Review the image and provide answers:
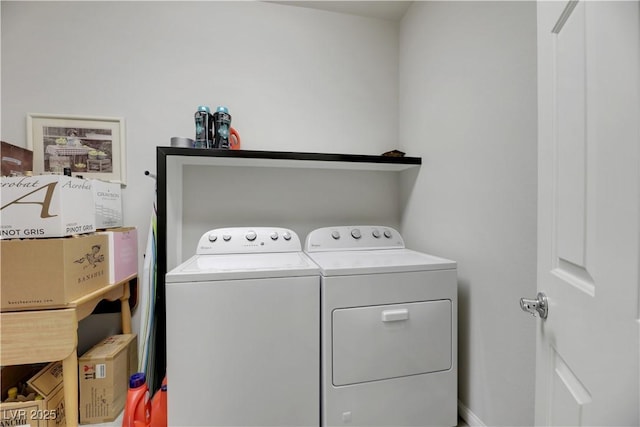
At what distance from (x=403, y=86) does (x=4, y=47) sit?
267 centimetres

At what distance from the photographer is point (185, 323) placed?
1038 millimetres

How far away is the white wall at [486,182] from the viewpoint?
3.33 ft

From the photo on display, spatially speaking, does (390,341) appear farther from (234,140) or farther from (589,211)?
(234,140)

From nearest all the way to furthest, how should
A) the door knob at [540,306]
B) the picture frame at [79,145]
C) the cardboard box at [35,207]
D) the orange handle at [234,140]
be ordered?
1. the door knob at [540,306]
2. the cardboard box at [35,207]
3. the picture frame at [79,145]
4. the orange handle at [234,140]

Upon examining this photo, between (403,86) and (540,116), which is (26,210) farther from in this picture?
(403,86)

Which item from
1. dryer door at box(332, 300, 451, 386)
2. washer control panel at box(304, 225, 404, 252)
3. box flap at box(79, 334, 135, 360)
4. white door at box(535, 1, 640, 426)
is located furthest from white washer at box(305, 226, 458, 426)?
box flap at box(79, 334, 135, 360)

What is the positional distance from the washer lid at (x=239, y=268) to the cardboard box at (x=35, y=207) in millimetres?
581

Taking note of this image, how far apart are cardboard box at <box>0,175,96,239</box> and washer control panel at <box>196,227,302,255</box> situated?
2.02 feet

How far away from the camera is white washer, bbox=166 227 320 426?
1.04 m

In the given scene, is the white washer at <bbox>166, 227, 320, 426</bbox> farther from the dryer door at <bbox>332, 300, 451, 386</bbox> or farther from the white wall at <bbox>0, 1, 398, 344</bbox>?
the white wall at <bbox>0, 1, 398, 344</bbox>

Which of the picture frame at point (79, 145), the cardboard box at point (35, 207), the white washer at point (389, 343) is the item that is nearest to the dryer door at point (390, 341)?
the white washer at point (389, 343)

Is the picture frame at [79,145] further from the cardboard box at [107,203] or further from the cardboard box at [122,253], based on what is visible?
the cardboard box at [122,253]

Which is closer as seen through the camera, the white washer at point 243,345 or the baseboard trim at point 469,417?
the white washer at point 243,345

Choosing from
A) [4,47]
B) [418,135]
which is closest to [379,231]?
[418,135]
